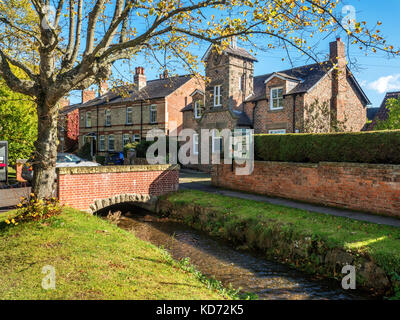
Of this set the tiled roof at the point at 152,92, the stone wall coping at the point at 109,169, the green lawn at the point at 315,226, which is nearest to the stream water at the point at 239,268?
the green lawn at the point at 315,226

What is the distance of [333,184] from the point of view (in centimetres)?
1237

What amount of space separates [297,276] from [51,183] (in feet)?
23.6

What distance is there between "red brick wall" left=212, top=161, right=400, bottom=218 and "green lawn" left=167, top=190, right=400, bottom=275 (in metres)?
1.77

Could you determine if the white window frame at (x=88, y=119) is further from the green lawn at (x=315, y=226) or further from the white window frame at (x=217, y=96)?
the green lawn at (x=315, y=226)

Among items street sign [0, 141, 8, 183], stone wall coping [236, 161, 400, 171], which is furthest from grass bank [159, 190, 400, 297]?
street sign [0, 141, 8, 183]

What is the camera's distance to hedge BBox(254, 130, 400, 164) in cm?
1109

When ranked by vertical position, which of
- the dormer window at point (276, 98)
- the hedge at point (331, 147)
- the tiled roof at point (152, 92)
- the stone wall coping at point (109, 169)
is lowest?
the stone wall coping at point (109, 169)

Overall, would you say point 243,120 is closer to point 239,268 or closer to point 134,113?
point 134,113

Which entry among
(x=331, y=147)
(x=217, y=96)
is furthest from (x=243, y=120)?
(x=331, y=147)

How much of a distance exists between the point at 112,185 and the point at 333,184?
9052 mm

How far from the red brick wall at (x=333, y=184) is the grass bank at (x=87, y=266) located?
7.40 metres

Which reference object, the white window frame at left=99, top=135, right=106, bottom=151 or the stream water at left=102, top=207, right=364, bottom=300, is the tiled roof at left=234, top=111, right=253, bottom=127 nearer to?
the stream water at left=102, top=207, right=364, bottom=300

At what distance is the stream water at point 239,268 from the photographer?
273 inches
